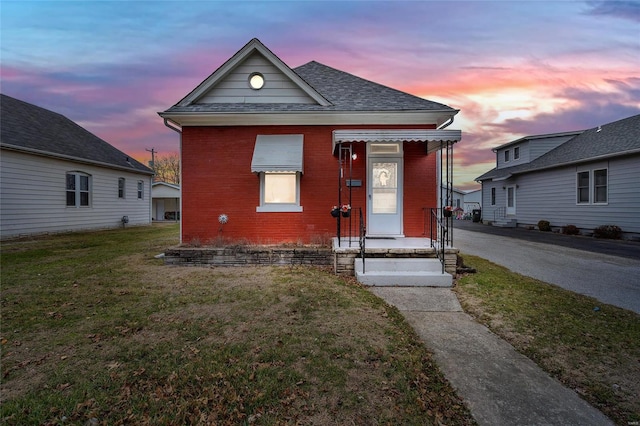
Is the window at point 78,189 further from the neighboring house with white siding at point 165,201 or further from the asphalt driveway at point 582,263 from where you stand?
the asphalt driveway at point 582,263

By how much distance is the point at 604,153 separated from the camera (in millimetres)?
13742

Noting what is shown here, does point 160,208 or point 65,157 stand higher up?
point 65,157

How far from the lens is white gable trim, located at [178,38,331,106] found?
8.91 metres

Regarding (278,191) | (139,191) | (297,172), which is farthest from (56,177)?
(297,172)

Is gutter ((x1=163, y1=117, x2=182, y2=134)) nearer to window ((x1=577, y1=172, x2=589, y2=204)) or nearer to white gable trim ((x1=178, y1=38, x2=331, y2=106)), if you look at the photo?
white gable trim ((x1=178, y1=38, x2=331, y2=106))

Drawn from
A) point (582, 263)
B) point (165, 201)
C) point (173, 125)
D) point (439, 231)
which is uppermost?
point (173, 125)

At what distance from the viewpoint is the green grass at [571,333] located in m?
2.73

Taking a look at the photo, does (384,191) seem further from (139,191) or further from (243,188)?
(139,191)

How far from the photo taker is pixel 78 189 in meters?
15.7

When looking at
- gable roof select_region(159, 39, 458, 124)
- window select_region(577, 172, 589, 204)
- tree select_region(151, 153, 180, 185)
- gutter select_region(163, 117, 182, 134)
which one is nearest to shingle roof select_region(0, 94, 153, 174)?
gutter select_region(163, 117, 182, 134)

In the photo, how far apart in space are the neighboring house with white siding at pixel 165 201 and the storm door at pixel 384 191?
87.2ft

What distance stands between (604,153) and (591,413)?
1666 cm

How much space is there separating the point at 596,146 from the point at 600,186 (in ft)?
8.67

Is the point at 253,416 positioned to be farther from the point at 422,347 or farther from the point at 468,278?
the point at 468,278
